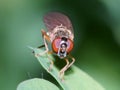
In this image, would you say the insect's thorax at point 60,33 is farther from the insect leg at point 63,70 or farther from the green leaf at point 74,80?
the green leaf at point 74,80

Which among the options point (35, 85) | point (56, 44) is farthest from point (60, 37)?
point (35, 85)

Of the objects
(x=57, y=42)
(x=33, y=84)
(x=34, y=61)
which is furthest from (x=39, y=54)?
(x=34, y=61)

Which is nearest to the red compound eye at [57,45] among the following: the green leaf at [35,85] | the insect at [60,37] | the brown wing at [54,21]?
the insect at [60,37]

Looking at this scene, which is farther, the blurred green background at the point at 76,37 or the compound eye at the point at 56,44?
the blurred green background at the point at 76,37

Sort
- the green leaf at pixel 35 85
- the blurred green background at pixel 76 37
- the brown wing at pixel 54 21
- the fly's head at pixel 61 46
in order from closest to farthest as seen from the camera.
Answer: the green leaf at pixel 35 85 → the fly's head at pixel 61 46 → the brown wing at pixel 54 21 → the blurred green background at pixel 76 37

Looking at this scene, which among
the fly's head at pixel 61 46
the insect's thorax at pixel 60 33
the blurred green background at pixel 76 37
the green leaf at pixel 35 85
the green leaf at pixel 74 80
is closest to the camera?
the green leaf at pixel 35 85

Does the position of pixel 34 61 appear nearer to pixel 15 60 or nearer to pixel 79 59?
pixel 15 60

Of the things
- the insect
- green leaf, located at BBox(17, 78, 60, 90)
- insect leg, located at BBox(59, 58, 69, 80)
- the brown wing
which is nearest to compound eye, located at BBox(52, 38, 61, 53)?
the insect

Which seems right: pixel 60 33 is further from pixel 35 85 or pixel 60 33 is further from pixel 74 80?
pixel 35 85
